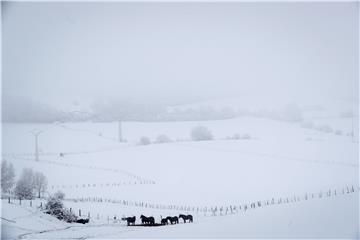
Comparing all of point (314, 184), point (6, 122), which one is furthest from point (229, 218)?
point (6, 122)

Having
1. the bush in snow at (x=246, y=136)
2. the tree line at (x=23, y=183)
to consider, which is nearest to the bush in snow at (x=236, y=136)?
the bush in snow at (x=246, y=136)

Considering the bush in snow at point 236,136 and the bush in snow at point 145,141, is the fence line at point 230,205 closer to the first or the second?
the bush in snow at point 145,141

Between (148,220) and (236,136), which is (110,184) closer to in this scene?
(148,220)

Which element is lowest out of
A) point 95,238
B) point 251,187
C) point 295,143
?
point 95,238

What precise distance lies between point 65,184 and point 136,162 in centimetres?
195

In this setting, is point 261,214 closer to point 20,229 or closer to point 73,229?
Answer: point 73,229

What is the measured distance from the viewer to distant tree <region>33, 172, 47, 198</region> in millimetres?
10258

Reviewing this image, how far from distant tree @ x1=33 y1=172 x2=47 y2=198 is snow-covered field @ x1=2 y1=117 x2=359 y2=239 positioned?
16cm

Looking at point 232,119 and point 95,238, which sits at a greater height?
point 232,119

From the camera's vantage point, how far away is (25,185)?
10.3 meters

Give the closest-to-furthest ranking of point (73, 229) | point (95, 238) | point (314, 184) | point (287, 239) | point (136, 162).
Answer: point (287, 239) → point (95, 238) → point (73, 229) → point (314, 184) → point (136, 162)

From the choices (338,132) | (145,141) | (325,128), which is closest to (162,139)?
(145,141)

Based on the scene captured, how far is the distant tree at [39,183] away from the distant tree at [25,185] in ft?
0.32

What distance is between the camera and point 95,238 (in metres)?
8.79
